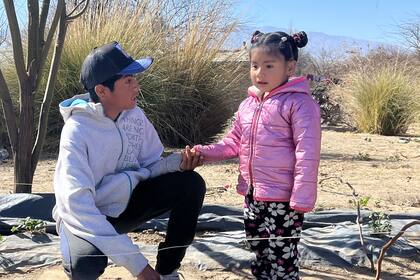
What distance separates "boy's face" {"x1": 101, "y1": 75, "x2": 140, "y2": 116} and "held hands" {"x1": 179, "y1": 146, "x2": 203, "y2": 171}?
0.34 metres

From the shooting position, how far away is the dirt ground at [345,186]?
303cm

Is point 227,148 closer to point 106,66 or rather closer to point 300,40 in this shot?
point 300,40

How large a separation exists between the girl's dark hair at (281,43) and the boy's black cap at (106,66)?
53cm

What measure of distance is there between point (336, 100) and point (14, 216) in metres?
10.1

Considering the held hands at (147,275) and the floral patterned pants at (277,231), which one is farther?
the floral patterned pants at (277,231)

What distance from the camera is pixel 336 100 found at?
43.0 ft

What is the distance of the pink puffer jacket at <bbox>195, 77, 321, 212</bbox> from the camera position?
2443 mm

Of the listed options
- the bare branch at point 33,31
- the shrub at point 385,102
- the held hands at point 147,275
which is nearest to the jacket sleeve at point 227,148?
the held hands at point 147,275

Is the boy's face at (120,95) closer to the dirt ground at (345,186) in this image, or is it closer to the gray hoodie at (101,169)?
the gray hoodie at (101,169)

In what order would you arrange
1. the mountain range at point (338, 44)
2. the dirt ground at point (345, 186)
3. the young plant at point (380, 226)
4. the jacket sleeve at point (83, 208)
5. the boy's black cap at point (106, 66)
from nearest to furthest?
the jacket sleeve at point (83, 208)
the boy's black cap at point (106, 66)
the dirt ground at point (345, 186)
the young plant at point (380, 226)
the mountain range at point (338, 44)

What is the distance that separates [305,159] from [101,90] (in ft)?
2.82

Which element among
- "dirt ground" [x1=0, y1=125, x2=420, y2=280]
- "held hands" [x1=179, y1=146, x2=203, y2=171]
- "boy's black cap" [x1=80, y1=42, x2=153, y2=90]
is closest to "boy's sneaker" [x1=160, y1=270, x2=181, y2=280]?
"dirt ground" [x1=0, y1=125, x2=420, y2=280]

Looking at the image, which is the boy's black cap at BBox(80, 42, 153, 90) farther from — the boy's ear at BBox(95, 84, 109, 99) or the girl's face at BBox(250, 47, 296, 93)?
the girl's face at BBox(250, 47, 296, 93)

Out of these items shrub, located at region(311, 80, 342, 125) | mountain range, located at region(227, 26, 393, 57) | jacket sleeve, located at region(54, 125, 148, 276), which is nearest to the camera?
jacket sleeve, located at region(54, 125, 148, 276)
